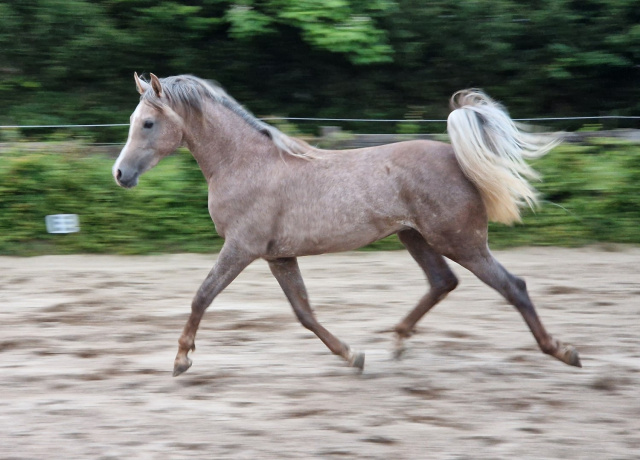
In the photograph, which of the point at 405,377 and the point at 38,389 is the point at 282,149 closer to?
the point at 405,377

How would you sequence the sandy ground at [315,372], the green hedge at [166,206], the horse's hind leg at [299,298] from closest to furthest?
the sandy ground at [315,372]
the horse's hind leg at [299,298]
the green hedge at [166,206]

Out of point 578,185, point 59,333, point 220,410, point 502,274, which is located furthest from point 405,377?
point 578,185

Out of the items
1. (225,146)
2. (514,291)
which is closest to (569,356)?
(514,291)

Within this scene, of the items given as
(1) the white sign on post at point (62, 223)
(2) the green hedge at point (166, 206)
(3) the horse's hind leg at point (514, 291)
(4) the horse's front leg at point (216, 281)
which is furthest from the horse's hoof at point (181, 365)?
(1) the white sign on post at point (62, 223)

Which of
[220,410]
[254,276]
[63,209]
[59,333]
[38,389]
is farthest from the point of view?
[63,209]

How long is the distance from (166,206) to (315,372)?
159 inches

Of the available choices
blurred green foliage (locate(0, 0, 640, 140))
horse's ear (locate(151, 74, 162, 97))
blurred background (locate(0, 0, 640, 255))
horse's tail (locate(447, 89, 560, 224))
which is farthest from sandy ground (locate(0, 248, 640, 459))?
blurred green foliage (locate(0, 0, 640, 140))

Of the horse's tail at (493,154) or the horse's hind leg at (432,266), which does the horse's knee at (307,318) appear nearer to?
the horse's hind leg at (432,266)

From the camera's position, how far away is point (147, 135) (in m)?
4.62

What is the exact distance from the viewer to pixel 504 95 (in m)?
11.7

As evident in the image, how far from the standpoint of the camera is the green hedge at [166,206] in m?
8.12

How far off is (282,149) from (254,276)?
2.75 metres

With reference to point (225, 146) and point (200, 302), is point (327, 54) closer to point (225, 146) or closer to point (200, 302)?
point (225, 146)

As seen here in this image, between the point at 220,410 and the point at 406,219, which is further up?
the point at 406,219
